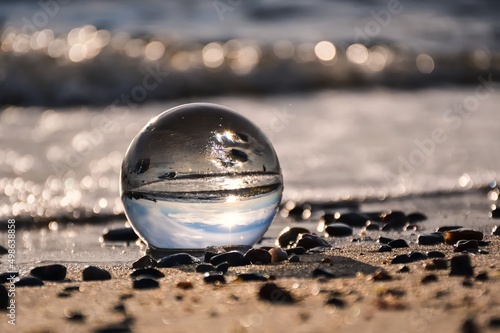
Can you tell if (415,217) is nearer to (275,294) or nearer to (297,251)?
(297,251)

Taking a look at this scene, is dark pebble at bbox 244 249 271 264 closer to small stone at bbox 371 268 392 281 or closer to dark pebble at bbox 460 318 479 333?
small stone at bbox 371 268 392 281

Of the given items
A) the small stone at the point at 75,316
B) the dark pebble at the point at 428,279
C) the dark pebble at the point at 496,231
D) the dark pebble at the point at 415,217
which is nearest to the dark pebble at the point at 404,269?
the dark pebble at the point at 428,279

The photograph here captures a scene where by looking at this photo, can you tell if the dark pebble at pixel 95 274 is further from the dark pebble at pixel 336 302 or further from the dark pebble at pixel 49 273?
the dark pebble at pixel 336 302

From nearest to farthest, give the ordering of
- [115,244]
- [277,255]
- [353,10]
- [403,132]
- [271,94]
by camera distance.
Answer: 1. [277,255]
2. [115,244]
3. [403,132]
4. [271,94]
5. [353,10]

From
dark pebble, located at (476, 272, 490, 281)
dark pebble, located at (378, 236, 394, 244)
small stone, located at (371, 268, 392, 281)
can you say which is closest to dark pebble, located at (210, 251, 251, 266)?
small stone, located at (371, 268, 392, 281)

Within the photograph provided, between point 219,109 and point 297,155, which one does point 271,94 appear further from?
point 219,109

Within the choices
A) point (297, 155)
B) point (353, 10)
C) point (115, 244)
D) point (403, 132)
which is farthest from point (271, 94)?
point (115, 244)
